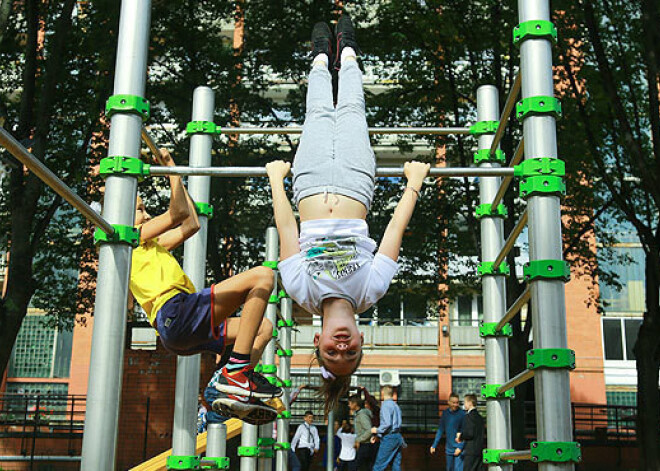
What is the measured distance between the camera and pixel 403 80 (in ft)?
47.7

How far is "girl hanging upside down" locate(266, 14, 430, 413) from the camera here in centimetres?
351

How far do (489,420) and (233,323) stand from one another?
185 centimetres

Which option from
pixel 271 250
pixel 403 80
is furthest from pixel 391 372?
pixel 271 250

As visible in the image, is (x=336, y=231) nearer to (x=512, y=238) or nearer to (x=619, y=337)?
(x=512, y=238)

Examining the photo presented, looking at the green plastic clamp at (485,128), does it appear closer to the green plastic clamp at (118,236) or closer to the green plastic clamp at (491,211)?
the green plastic clamp at (491,211)

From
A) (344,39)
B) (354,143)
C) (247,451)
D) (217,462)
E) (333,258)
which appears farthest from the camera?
(247,451)

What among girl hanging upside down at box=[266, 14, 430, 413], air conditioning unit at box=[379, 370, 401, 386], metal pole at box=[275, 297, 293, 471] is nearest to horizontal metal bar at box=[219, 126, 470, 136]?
girl hanging upside down at box=[266, 14, 430, 413]

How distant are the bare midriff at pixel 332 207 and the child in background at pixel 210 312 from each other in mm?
410

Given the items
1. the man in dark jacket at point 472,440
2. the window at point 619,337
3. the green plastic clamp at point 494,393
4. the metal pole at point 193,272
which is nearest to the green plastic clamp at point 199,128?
the metal pole at point 193,272

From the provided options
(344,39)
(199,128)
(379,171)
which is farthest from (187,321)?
(344,39)

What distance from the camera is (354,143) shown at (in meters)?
3.84

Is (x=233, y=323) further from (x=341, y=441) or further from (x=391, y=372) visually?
(x=391, y=372)

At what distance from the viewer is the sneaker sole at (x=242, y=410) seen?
3469 mm

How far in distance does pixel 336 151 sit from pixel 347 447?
835 centimetres
